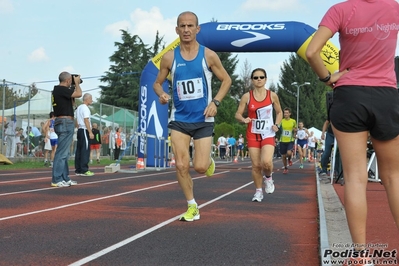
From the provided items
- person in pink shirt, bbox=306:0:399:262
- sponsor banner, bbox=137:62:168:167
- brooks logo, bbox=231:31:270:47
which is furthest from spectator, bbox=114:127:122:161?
person in pink shirt, bbox=306:0:399:262

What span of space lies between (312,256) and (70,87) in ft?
27.0

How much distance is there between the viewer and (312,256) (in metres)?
5.07

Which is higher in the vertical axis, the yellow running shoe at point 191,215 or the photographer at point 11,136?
the photographer at point 11,136

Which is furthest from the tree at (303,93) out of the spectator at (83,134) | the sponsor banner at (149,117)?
the spectator at (83,134)

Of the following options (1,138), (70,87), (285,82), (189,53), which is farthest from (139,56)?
(189,53)

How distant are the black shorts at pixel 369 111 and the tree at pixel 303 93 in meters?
89.9

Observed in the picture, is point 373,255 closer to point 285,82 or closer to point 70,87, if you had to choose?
point 70,87

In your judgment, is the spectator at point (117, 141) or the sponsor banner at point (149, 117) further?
the spectator at point (117, 141)

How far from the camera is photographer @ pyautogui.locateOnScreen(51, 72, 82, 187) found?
38.2 ft

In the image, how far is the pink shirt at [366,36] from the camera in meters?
4.29

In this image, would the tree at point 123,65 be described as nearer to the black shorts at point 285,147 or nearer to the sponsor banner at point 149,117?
the sponsor banner at point 149,117

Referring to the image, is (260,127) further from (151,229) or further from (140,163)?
(140,163)

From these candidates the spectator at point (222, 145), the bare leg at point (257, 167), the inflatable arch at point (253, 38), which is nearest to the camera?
the bare leg at point (257, 167)

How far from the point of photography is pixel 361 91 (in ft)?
13.8
